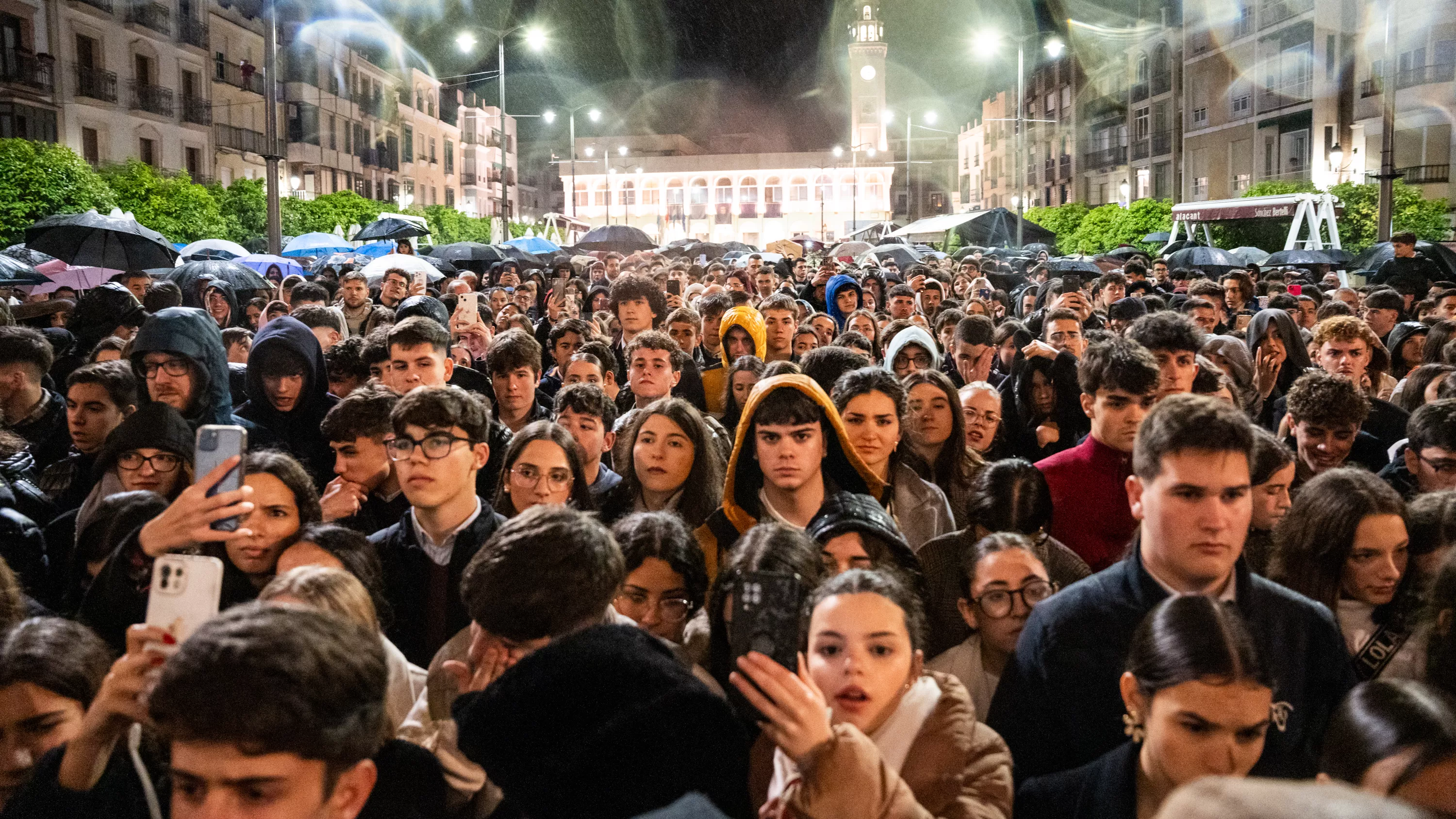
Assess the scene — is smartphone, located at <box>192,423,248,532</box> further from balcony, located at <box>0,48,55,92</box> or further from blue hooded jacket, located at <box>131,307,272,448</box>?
balcony, located at <box>0,48,55,92</box>

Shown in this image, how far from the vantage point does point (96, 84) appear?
34375 millimetres

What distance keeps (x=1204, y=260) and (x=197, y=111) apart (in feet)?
109

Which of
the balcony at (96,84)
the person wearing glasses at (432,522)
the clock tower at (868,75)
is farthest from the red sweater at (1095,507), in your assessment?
the clock tower at (868,75)

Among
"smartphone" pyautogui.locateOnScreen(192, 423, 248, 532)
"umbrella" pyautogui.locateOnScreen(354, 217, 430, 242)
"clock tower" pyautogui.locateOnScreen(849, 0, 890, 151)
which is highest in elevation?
"clock tower" pyautogui.locateOnScreen(849, 0, 890, 151)

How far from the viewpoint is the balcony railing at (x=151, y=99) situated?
120ft

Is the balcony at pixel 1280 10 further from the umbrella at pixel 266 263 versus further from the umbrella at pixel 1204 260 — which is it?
the umbrella at pixel 266 263

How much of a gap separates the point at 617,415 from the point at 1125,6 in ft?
185

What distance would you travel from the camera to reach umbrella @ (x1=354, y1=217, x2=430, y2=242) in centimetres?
2136

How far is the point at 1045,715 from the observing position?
301cm

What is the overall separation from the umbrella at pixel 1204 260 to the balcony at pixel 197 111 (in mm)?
32066

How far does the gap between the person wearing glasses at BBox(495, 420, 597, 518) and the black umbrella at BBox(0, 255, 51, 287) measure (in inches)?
388

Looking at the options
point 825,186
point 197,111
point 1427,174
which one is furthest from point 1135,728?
point 825,186

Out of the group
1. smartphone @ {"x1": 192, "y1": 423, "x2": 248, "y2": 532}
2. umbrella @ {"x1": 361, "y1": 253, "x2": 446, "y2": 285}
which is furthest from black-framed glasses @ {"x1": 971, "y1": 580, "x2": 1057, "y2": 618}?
umbrella @ {"x1": 361, "y1": 253, "x2": 446, "y2": 285}

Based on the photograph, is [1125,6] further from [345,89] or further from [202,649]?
[202,649]
